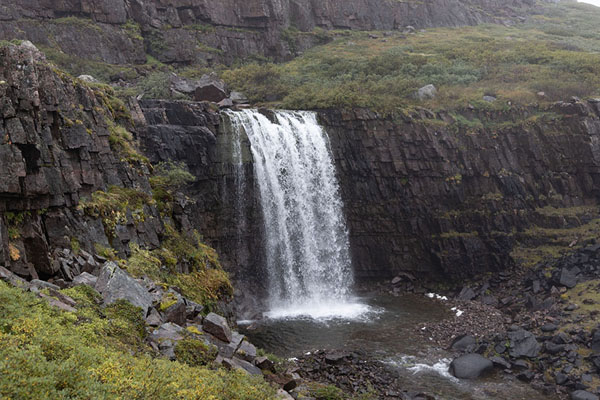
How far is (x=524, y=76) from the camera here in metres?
45.2

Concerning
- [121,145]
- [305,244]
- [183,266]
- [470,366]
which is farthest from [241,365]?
[305,244]

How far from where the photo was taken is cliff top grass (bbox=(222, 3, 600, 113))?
38750mm

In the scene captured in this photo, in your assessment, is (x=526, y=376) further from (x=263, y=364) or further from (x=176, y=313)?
(x=176, y=313)

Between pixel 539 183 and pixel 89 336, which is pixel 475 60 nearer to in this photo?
pixel 539 183

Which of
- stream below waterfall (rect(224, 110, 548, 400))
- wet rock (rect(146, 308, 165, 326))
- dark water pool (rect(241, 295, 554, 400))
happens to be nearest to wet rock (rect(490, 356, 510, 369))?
dark water pool (rect(241, 295, 554, 400))

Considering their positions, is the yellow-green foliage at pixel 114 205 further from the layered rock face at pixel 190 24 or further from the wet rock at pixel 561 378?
the layered rock face at pixel 190 24

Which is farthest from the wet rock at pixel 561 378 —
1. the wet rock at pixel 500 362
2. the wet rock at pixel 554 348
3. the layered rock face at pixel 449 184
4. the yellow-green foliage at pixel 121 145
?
the yellow-green foliage at pixel 121 145

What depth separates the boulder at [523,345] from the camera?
69.6ft

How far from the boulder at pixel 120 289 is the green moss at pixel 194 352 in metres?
1.49

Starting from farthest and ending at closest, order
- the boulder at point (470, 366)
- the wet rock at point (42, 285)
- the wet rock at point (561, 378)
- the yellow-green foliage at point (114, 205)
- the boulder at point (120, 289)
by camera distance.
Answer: the boulder at point (470, 366) < the wet rock at point (561, 378) < the yellow-green foliage at point (114, 205) < the boulder at point (120, 289) < the wet rock at point (42, 285)

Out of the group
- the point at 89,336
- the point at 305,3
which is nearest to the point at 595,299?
the point at 89,336

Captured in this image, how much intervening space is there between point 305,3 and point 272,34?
10236mm

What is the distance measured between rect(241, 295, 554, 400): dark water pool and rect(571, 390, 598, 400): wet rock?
97 centimetres

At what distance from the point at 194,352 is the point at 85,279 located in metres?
3.71
